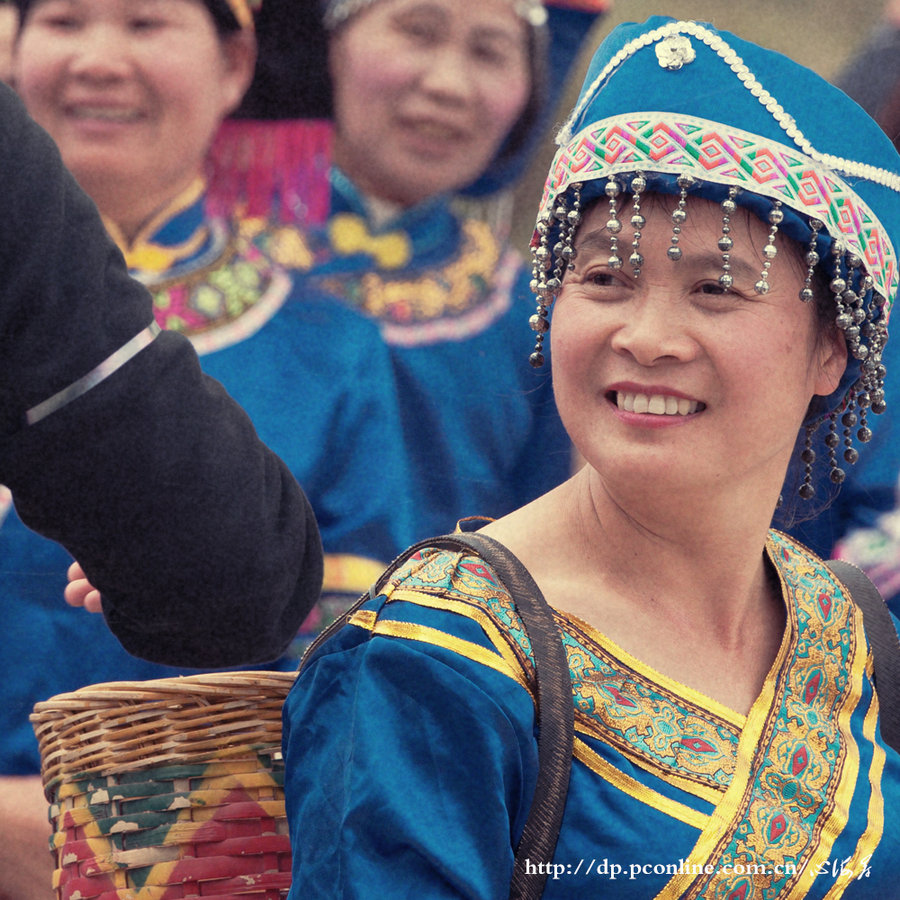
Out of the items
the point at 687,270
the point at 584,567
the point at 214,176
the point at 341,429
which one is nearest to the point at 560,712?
the point at 584,567

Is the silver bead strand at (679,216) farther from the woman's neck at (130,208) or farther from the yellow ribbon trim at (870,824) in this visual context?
the woman's neck at (130,208)

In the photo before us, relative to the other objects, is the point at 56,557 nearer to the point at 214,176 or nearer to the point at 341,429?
the point at 341,429

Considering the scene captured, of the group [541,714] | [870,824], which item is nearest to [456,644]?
[541,714]

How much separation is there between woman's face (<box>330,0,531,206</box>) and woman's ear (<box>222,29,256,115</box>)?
0.16m

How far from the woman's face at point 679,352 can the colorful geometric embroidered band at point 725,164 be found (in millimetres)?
40

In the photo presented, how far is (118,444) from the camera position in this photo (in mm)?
1154

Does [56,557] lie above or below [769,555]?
below

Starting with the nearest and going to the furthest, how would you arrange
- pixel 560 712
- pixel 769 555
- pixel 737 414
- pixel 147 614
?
pixel 147 614 → pixel 560 712 → pixel 737 414 → pixel 769 555

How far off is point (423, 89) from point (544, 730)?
1.70 metres

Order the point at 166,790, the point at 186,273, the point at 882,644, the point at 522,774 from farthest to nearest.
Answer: the point at 186,273
the point at 882,644
the point at 166,790
the point at 522,774

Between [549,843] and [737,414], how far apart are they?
51 cm

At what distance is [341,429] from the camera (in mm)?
2686

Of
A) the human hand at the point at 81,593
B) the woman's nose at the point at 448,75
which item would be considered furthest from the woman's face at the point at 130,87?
the human hand at the point at 81,593

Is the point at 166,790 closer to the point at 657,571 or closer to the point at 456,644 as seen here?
the point at 456,644
